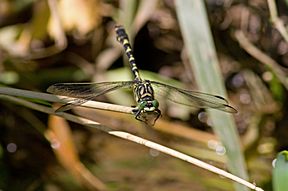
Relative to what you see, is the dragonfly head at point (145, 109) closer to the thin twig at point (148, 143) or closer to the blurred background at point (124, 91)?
the thin twig at point (148, 143)

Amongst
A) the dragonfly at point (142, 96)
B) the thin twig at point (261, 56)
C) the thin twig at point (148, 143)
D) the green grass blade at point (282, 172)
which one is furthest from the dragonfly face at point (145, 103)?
the thin twig at point (261, 56)

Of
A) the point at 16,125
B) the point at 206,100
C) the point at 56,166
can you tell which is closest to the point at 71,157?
the point at 56,166

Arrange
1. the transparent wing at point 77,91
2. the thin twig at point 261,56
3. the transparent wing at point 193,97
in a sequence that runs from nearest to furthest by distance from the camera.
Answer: the transparent wing at point 77,91 → the transparent wing at point 193,97 → the thin twig at point 261,56

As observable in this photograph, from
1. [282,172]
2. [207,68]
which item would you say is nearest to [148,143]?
[282,172]

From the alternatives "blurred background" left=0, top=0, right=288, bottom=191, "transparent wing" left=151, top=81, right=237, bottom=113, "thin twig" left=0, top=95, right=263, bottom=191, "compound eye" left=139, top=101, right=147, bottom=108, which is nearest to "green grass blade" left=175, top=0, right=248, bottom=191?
"transparent wing" left=151, top=81, right=237, bottom=113

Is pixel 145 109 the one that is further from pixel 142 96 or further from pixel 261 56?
pixel 261 56

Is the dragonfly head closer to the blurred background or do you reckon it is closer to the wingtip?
the wingtip
